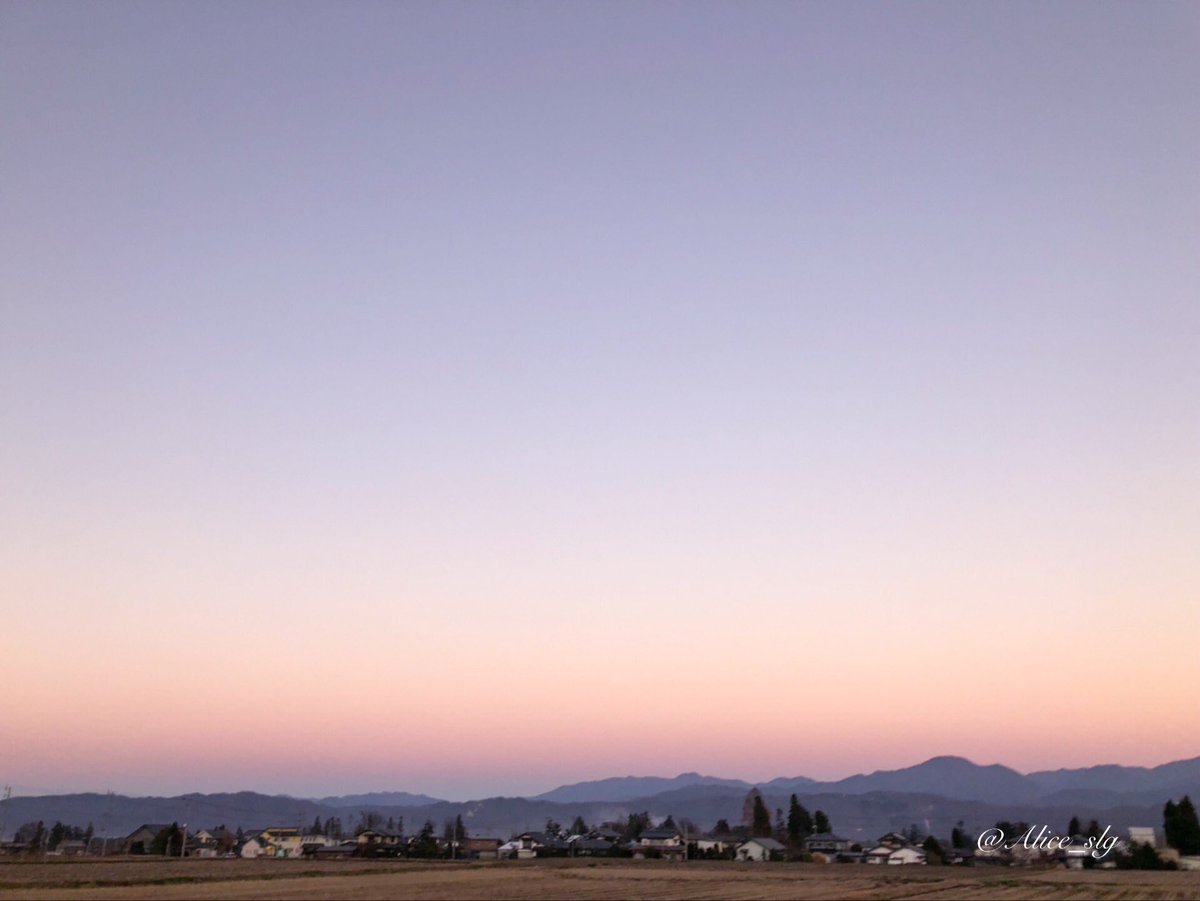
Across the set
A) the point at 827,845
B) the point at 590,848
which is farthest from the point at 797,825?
the point at 590,848

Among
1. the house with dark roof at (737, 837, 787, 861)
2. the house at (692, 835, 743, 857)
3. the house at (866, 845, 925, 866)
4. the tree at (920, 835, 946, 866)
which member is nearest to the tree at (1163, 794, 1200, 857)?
the tree at (920, 835, 946, 866)

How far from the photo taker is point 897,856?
12188 centimetres

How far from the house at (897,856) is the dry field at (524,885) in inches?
1741

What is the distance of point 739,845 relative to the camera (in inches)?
5177

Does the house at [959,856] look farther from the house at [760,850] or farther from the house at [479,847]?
the house at [479,847]

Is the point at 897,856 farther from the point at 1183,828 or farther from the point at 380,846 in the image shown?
the point at 380,846

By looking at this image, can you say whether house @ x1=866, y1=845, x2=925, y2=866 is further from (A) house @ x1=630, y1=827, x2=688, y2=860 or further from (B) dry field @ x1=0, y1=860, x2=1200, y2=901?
(B) dry field @ x1=0, y1=860, x2=1200, y2=901

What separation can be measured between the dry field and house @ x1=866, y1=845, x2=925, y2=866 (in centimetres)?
4422

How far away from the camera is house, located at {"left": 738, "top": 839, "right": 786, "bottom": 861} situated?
122838mm

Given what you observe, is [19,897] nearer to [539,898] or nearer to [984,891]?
[539,898]

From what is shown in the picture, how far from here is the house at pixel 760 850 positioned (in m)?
123

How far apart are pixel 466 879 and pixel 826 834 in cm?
11640

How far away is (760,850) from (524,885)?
78418 millimetres

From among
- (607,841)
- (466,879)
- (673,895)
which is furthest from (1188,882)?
(607,841)
